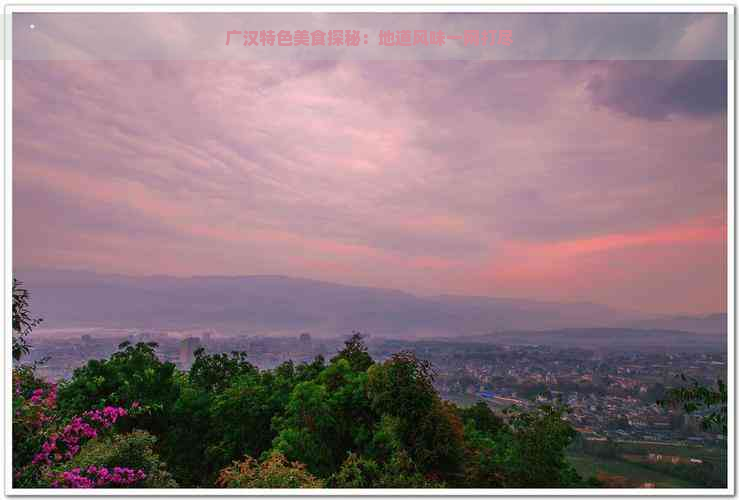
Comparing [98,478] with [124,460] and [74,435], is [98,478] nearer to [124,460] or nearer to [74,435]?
[124,460]

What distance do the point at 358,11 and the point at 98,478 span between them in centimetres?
385

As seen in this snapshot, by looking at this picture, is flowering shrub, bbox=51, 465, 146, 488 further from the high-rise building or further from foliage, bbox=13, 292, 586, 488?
the high-rise building

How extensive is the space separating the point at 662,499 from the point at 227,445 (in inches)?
144

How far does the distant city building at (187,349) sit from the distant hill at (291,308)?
18 cm

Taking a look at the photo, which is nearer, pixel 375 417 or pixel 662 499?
pixel 662 499

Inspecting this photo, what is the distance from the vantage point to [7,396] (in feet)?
10.0

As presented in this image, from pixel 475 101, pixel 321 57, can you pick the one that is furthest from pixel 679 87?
pixel 321 57

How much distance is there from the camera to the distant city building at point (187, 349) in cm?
515

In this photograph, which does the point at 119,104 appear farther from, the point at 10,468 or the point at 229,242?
the point at 10,468

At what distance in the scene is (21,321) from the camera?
3.58m

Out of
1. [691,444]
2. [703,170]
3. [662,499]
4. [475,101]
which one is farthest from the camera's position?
[475,101]

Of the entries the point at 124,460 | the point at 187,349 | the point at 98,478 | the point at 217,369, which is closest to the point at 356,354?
the point at 217,369

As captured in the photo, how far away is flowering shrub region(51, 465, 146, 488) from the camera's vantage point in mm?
3062

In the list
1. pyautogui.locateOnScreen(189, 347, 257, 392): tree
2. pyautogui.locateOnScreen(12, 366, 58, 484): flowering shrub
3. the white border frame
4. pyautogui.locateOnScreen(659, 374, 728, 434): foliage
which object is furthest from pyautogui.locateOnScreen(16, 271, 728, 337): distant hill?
the white border frame
